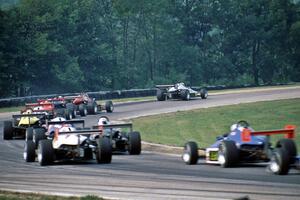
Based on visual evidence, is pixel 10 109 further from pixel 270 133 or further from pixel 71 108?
pixel 270 133

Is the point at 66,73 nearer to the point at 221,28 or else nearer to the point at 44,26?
the point at 44,26

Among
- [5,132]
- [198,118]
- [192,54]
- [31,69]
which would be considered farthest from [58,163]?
[192,54]

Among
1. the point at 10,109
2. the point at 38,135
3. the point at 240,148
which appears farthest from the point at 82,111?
the point at 240,148

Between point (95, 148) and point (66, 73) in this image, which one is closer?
point (95, 148)

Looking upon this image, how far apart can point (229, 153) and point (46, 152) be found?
5.64m

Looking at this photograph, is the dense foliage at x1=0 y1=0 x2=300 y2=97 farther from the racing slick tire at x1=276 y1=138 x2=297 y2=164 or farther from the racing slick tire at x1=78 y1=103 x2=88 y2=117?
the racing slick tire at x1=276 y1=138 x2=297 y2=164

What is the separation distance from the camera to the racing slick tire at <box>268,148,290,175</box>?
18094 millimetres

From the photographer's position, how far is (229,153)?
811 inches

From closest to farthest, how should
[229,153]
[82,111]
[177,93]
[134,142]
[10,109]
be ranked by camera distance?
[229,153], [134,142], [82,111], [10,109], [177,93]

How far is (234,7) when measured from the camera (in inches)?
4006

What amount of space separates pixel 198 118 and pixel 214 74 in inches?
2338

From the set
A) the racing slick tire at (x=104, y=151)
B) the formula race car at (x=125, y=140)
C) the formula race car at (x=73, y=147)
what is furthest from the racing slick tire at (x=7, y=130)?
the racing slick tire at (x=104, y=151)

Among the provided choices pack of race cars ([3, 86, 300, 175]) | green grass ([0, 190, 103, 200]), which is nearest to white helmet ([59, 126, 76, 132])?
pack of race cars ([3, 86, 300, 175])

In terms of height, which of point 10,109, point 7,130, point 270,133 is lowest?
point 10,109
